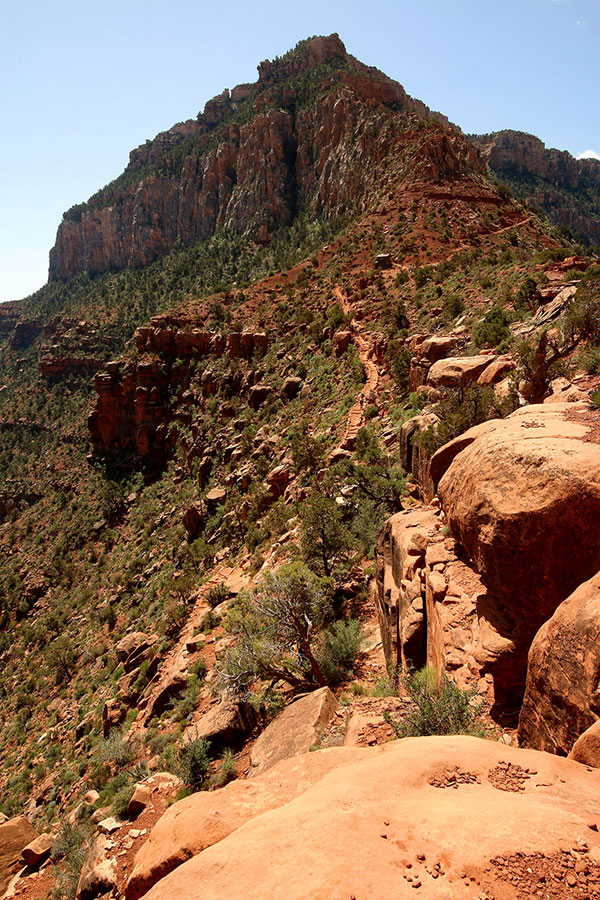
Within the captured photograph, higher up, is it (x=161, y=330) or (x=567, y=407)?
(x=161, y=330)

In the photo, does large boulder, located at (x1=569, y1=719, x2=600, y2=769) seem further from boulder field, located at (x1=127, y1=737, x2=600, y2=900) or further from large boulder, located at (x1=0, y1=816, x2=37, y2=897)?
large boulder, located at (x1=0, y1=816, x2=37, y2=897)

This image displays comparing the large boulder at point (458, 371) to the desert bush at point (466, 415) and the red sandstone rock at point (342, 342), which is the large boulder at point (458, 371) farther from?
the red sandstone rock at point (342, 342)

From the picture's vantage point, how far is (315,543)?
14.1 m

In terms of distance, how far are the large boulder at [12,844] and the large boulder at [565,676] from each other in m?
13.1

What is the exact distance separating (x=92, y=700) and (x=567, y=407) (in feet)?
83.7

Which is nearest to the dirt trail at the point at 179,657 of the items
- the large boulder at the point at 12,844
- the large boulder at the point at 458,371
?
the large boulder at the point at 12,844

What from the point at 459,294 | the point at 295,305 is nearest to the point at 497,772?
the point at 459,294

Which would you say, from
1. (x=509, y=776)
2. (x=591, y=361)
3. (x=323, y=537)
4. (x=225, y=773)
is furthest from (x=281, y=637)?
(x=591, y=361)

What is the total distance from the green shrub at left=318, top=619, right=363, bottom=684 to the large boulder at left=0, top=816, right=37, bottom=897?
355 inches

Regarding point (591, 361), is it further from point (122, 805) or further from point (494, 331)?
point (122, 805)

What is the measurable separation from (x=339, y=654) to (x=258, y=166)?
96583mm

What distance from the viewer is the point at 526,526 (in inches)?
222

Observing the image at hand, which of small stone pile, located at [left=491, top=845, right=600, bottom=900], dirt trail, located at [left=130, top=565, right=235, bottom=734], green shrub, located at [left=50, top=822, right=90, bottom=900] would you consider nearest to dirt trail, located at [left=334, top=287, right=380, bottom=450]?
dirt trail, located at [left=130, top=565, right=235, bottom=734]

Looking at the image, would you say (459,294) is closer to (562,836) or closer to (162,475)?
(562,836)
